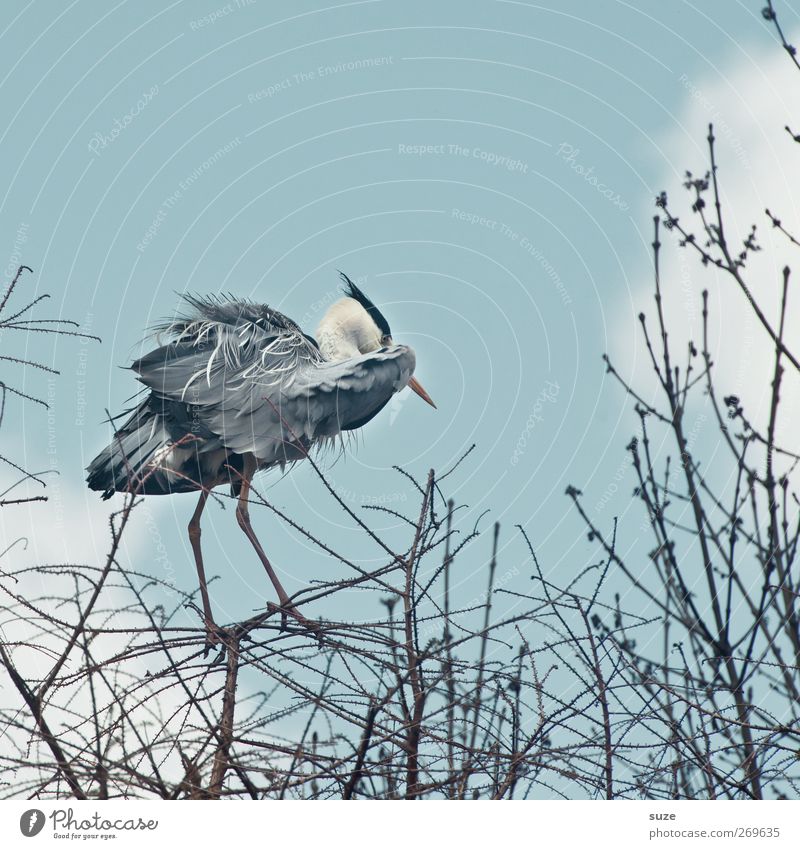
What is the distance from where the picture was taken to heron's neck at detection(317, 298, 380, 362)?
5.71 m

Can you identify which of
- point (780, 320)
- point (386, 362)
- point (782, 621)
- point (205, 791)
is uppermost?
point (386, 362)

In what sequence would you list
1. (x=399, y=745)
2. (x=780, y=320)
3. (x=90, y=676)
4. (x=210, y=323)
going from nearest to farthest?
(x=90, y=676), (x=399, y=745), (x=780, y=320), (x=210, y=323)

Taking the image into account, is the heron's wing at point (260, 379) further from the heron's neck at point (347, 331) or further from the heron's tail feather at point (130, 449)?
the heron's neck at point (347, 331)

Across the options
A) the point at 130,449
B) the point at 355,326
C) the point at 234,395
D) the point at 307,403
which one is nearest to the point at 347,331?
the point at 355,326

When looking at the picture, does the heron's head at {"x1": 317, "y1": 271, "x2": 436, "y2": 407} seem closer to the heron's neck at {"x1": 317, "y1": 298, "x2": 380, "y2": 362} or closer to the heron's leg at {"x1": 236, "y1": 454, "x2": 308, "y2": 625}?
the heron's neck at {"x1": 317, "y1": 298, "x2": 380, "y2": 362}

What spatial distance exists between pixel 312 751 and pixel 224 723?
0.28 metres

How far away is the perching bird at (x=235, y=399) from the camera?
4.79 m

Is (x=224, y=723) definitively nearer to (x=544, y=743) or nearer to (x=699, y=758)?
(x=544, y=743)

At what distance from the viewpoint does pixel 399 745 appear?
2934 millimetres

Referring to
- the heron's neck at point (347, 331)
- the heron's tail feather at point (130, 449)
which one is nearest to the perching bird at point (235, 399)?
the heron's tail feather at point (130, 449)

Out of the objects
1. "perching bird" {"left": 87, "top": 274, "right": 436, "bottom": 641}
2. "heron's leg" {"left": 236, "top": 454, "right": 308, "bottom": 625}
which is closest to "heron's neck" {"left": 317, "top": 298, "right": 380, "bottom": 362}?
"perching bird" {"left": 87, "top": 274, "right": 436, "bottom": 641}

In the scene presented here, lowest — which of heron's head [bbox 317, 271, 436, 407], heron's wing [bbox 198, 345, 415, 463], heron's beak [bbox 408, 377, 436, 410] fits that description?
heron's wing [bbox 198, 345, 415, 463]

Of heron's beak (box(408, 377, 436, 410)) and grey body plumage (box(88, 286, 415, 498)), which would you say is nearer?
grey body plumage (box(88, 286, 415, 498))
